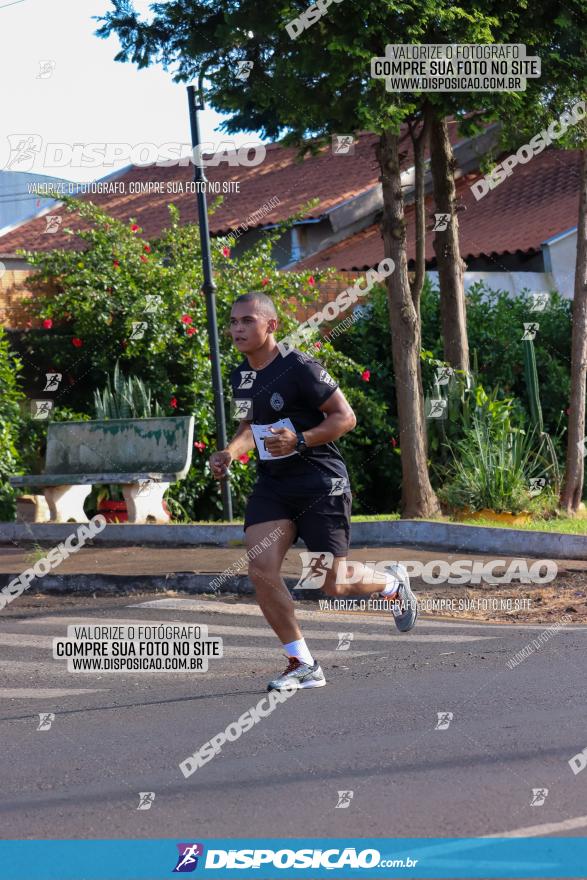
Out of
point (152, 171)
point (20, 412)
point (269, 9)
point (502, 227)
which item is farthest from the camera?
point (152, 171)

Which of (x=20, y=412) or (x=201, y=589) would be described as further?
(x=20, y=412)

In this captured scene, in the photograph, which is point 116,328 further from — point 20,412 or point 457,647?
point 457,647

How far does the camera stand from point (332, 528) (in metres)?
6.41

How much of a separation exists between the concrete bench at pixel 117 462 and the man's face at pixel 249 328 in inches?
275

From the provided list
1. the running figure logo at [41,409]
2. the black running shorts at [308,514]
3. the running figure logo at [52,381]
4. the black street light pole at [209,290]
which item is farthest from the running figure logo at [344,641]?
the running figure logo at [52,381]

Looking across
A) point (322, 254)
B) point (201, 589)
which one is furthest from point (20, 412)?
point (322, 254)

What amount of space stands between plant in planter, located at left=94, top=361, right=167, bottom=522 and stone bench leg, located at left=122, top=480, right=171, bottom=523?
730 mm

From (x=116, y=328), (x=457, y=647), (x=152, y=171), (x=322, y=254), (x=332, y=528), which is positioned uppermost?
(x=152, y=171)

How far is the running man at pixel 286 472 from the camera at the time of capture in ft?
20.8

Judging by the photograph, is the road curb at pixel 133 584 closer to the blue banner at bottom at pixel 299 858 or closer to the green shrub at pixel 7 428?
the green shrub at pixel 7 428

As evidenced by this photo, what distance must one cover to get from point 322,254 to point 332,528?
18.6m

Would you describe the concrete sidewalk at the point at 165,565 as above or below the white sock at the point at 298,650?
below

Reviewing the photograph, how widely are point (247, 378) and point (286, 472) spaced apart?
1.72 feet

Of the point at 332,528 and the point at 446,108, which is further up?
the point at 446,108
